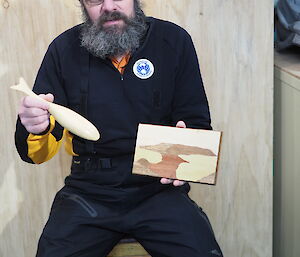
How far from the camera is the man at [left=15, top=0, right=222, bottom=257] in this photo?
95 cm

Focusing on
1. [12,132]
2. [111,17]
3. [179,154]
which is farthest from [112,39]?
[12,132]

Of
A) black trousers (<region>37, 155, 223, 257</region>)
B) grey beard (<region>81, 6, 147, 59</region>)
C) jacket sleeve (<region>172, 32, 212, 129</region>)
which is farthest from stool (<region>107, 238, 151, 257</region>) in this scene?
grey beard (<region>81, 6, 147, 59</region>)

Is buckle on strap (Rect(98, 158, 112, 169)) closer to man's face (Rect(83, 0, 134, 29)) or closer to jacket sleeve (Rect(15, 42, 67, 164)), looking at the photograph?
jacket sleeve (Rect(15, 42, 67, 164))

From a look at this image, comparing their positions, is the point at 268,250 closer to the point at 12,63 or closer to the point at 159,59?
the point at 159,59

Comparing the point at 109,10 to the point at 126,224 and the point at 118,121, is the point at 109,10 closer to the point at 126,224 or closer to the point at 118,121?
the point at 118,121

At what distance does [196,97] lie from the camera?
1.04 m

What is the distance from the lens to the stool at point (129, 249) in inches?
40.4

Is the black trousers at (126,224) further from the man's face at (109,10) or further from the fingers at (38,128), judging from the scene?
the man's face at (109,10)

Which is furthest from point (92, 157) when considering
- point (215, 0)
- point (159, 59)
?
point (215, 0)

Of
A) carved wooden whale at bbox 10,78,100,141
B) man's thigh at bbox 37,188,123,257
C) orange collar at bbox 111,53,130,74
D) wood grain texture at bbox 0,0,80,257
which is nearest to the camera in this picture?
carved wooden whale at bbox 10,78,100,141

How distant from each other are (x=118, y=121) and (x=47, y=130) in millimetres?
171

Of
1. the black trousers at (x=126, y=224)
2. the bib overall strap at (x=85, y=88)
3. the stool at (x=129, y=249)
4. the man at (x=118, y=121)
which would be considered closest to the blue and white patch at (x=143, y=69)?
the man at (x=118, y=121)

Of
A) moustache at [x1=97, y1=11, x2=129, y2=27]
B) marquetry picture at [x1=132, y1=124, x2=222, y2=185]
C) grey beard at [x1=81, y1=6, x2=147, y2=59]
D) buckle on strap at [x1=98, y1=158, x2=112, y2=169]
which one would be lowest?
buckle on strap at [x1=98, y1=158, x2=112, y2=169]

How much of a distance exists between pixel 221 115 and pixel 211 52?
0.16m
